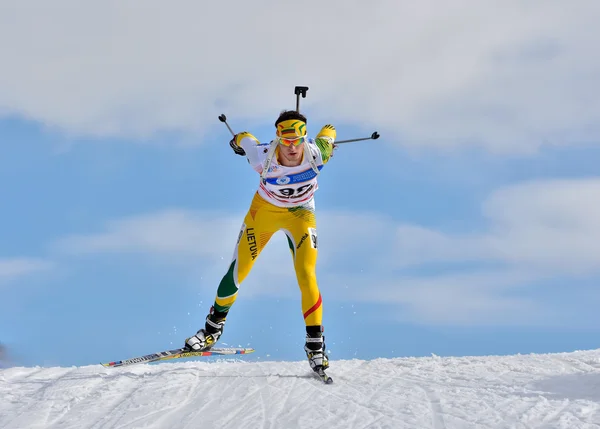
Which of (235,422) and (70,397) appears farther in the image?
(70,397)

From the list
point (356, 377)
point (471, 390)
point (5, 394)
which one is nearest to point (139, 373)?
point (5, 394)

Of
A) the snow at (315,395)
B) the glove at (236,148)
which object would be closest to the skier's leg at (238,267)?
the snow at (315,395)

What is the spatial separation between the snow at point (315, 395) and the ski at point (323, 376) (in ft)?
0.28

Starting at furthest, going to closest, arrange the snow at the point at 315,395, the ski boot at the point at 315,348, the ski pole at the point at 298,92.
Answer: the ski pole at the point at 298,92, the ski boot at the point at 315,348, the snow at the point at 315,395

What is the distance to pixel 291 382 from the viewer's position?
9320 millimetres

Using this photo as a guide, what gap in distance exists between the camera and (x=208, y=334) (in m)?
10.9

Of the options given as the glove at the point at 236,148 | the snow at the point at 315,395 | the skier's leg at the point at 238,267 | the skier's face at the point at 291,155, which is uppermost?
the glove at the point at 236,148

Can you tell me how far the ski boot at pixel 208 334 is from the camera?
1081cm

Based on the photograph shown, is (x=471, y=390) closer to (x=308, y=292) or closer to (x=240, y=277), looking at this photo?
(x=308, y=292)

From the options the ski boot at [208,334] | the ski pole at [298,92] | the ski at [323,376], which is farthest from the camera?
the ski boot at [208,334]

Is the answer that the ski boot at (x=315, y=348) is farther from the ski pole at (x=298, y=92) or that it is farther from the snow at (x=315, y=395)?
the ski pole at (x=298, y=92)

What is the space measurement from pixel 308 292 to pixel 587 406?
3805 millimetres

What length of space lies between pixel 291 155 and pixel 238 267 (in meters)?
1.98

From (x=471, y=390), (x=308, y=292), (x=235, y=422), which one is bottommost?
(x=235, y=422)
